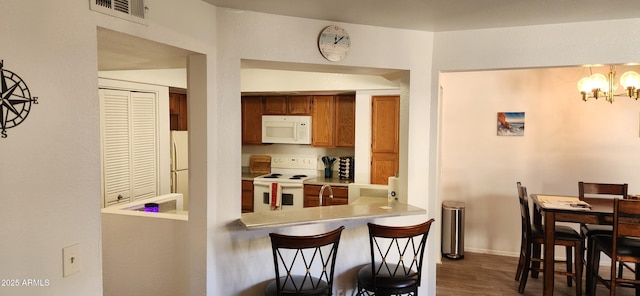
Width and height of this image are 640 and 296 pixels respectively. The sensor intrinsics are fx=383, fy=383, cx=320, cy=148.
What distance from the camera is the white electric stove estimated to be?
17.2 feet

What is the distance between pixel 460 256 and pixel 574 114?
217 cm

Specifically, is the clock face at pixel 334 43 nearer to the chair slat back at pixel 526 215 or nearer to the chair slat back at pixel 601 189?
the chair slat back at pixel 526 215

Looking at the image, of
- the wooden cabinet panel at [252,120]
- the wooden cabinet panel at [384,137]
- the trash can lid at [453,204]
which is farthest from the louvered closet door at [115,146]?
the trash can lid at [453,204]

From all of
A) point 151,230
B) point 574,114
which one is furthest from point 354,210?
point 574,114

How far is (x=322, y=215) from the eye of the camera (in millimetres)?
2670

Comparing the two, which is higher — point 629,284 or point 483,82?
point 483,82

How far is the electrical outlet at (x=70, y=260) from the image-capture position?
1510mm

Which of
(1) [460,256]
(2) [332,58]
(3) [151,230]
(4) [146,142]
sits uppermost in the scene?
(2) [332,58]

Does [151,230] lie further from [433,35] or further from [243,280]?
[433,35]

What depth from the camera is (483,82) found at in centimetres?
489

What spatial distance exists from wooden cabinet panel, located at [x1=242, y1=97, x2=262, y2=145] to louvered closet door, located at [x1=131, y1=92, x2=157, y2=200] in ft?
5.57

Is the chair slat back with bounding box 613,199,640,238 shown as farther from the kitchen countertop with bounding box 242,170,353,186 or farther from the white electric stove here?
the white electric stove

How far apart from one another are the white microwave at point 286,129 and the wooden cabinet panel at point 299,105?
88mm

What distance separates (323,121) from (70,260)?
4.14 meters
